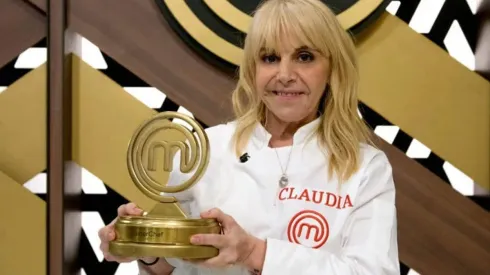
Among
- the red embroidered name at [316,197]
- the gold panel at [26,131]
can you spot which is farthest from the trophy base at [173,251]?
the gold panel at [26,131]

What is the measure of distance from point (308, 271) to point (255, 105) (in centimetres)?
33

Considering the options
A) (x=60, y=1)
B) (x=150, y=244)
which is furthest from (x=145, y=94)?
(x=150, y=244)

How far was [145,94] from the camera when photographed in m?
1.45

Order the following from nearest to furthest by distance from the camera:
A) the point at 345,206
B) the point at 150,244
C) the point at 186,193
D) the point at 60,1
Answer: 1. the point at 150,244
2. the point at 345,206
3. the point at 186,193
4. the point at 60,1

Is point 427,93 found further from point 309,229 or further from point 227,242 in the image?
point 227,242

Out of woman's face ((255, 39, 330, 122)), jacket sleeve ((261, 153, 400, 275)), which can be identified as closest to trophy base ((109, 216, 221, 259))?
jacket sleeve ((261, 153, 400, 275))

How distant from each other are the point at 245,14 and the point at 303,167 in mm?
538

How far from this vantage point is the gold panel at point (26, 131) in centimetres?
144

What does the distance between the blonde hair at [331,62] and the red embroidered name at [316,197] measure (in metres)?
0.03

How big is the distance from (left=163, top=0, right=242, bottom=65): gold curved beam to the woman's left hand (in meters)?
0.66

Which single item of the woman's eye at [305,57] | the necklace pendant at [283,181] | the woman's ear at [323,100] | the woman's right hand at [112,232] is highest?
the woman's eye at [305,57]

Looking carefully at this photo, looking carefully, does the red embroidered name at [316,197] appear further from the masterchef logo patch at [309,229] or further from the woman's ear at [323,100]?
the woman's ear at [323,100]

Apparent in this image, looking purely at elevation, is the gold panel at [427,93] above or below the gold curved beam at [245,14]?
below

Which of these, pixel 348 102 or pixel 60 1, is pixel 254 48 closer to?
pixel 348 102
